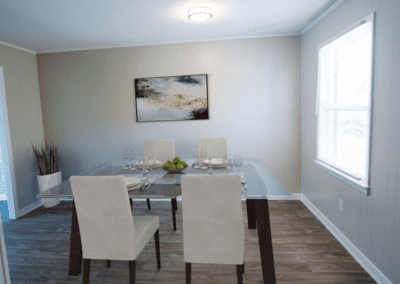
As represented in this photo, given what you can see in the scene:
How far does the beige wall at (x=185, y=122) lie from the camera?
3.67 meters

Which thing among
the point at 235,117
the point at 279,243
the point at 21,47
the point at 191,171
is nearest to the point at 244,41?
the point at 235,117

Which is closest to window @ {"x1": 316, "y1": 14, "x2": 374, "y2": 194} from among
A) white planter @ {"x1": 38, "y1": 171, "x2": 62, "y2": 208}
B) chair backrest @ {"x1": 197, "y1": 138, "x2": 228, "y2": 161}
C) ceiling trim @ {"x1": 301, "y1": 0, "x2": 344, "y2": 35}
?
ceiling trim @ {"x1": 301, "y1": 0, "x2": 344, "y2": 35}

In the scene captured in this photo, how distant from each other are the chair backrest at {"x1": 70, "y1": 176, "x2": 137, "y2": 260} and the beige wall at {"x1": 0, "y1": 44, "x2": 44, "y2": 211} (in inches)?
97.4

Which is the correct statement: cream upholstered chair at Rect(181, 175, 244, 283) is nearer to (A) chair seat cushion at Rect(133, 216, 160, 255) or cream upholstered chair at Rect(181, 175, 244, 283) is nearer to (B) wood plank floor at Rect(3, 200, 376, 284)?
(A) chair seat cushion at Rect(133, 216, 160, 255)

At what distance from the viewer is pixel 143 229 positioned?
195 cm

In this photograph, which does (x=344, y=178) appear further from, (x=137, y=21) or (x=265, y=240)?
(x=137, y=21)

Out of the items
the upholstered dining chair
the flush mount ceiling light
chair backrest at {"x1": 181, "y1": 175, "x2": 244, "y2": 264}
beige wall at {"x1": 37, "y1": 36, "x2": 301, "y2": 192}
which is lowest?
chair backrest at {"x1": 181, "y1": 175, "x2": 244, "y2": 264}

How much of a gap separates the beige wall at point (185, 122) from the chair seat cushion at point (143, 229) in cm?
186

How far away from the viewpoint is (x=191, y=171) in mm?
2371

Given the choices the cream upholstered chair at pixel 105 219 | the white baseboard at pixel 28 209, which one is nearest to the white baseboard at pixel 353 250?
the cream upholstered chair at pixel 105 219

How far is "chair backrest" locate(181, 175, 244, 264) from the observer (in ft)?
5.07

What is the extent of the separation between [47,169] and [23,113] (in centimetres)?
89

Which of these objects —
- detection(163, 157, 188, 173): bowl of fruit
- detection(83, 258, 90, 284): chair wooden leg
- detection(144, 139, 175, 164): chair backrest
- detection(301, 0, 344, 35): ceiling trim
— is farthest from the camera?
detection(144, 139, 175, 164): chair backrest

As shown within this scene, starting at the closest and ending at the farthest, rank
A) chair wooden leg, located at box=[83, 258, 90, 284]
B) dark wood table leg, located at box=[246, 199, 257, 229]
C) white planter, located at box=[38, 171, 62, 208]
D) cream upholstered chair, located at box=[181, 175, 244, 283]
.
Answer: cream upholstered chair, located at box=[181, 175, 244, 283]
chair wooden leg, located at box=[83, 258, 90, 284]
dark wood table leg, located at box=[246, 199, 257, 229]
white planter, located at box=[38, 171, 62, 208]
